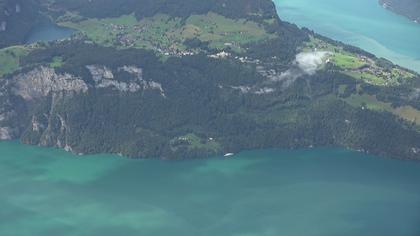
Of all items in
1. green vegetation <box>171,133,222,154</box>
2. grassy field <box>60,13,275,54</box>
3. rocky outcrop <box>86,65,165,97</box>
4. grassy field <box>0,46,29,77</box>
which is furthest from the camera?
grassy field <box>60,13,275,54</box>

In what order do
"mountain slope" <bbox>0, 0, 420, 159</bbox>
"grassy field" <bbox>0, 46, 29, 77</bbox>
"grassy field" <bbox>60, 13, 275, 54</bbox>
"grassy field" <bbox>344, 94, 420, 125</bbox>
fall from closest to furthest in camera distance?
"mountain slope" <bbox>0, 0, 420, 159</bbox> < "grassy field" <bbox>344, 94, 420, 125</bbox> < "grassy field" <bbox>0, 46, 29, 77</bbox> < "grassy field" <bbox>60, 13, 275, 54</bbox>

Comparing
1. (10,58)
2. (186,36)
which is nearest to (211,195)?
(10,58)

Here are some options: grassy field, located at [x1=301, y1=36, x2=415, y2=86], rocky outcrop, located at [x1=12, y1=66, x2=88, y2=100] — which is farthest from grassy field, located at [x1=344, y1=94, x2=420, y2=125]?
rocky outcrop, located at [x1=12, y1=66, x2=88, y2=100]

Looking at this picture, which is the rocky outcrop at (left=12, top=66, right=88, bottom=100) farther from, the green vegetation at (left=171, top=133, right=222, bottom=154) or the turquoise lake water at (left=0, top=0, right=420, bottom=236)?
the green vegetation at (left=171, top=133, right=222, bottom=154)

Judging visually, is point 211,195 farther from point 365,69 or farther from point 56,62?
Answer: point 365,69

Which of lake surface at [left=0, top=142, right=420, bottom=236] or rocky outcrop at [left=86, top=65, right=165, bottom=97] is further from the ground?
rocky outcrop at [left=86, top=65, right=165, bottom=97]

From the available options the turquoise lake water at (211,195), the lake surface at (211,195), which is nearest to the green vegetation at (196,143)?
the lake surface at (211,195)

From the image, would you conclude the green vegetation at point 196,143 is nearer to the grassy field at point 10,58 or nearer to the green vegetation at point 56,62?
the green vegetation at point 56,62
